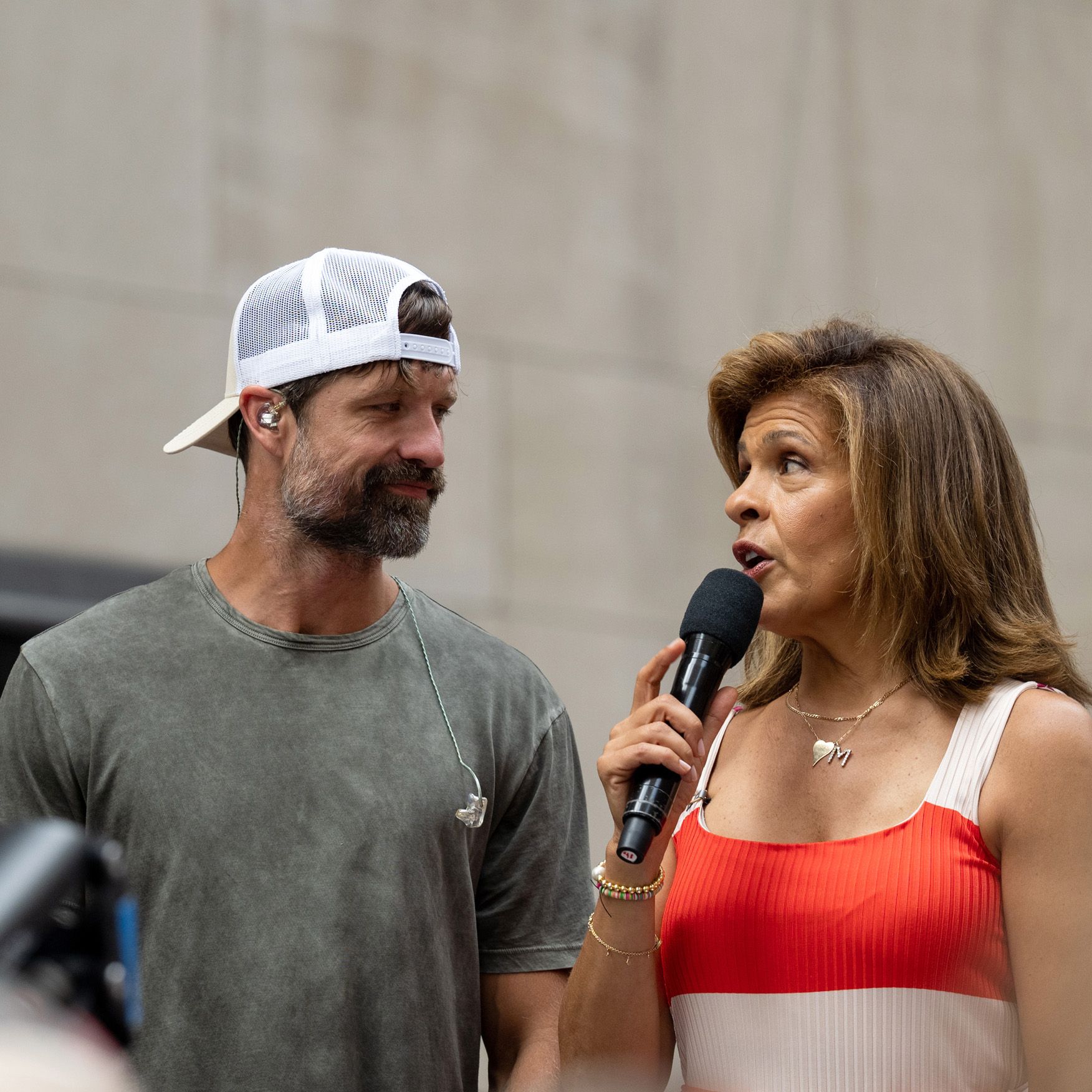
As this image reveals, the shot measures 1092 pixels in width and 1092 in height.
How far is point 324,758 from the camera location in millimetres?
2855

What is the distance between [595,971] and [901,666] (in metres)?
0.74

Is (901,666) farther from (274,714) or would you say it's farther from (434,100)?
(434,100)

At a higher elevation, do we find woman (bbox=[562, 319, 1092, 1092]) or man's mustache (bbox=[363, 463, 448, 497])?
man's mustache (bbox=[363, 463, 448, 497])

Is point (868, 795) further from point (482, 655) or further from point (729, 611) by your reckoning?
point (482, 655)

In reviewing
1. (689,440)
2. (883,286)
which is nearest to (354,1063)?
(689,440)

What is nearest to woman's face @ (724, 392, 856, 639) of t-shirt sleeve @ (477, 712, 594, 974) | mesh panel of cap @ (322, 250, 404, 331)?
t-shirt sleeve @ (477, 712, 594, 974)

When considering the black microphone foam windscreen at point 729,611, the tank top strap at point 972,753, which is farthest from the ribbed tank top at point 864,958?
the black microphone foam windscreen at point 729,611

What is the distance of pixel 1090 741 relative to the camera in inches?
95.8

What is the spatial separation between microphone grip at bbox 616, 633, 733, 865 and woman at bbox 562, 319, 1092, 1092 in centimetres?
4

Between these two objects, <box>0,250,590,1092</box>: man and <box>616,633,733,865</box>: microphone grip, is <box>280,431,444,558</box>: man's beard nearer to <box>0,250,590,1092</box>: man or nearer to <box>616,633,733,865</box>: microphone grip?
<box>0,250,590,1092</box>: man

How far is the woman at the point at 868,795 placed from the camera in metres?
2.40

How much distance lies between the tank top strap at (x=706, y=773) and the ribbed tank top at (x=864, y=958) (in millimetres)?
175

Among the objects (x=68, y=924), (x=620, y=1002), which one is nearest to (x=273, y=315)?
(x=620, y=1002)

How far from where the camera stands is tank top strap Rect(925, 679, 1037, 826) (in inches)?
97.3
